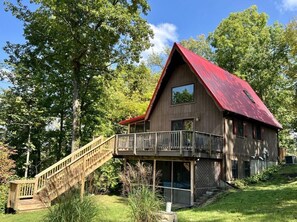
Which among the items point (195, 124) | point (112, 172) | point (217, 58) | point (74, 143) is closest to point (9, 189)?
point (74, 143)

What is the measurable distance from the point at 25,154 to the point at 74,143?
4.50m

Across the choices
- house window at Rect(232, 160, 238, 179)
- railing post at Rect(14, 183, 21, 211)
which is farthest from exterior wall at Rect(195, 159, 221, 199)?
railing post at Rect(14, 183, 21, 211)

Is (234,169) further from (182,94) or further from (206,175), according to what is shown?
(182,94)

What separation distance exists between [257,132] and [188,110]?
19.8 ft

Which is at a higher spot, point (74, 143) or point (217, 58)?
point (217, 58)

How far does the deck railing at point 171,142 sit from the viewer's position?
14.3 meters

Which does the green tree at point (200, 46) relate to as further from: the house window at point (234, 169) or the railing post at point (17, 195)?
the railing post at point (17, 195)

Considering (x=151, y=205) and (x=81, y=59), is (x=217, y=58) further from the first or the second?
(x=151, y=205)

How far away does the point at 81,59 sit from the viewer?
2022 centimetres

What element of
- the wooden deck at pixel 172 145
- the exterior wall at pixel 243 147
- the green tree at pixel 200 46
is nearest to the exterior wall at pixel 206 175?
the wooden deck at pixel 172 145


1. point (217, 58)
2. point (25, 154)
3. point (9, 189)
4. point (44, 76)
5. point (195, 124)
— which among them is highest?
point (217, 58)

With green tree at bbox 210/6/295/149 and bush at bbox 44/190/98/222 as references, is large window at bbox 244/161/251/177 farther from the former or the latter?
green tree at bbox 210/6/295/149

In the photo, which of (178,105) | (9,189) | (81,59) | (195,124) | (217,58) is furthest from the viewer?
(217,58)

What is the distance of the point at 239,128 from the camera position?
18297 millimetres
